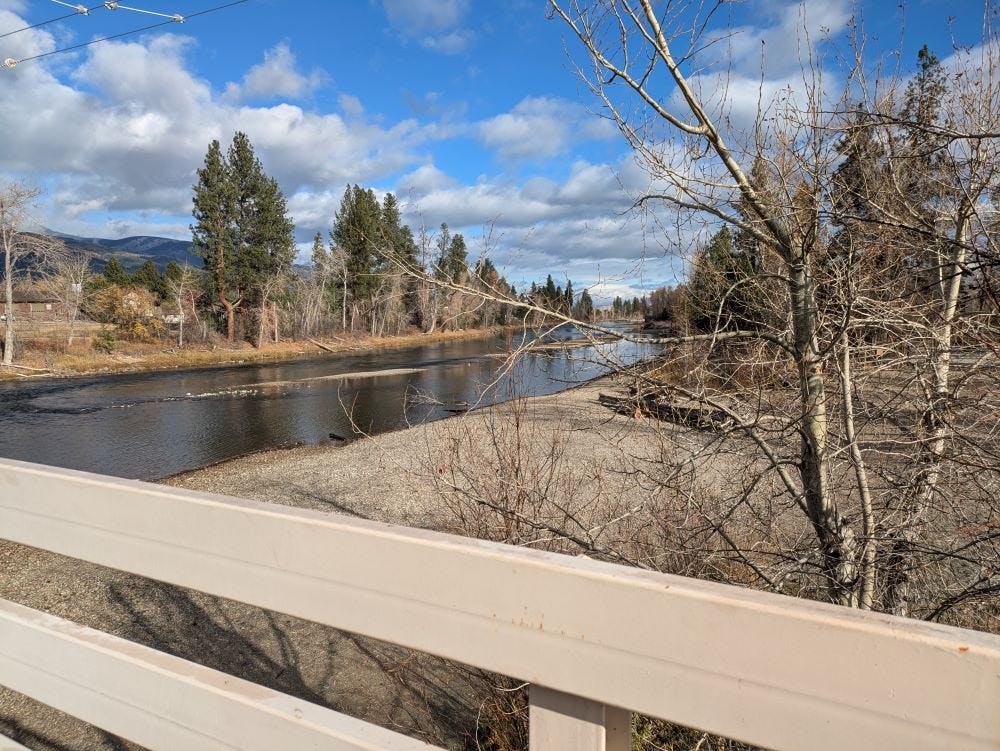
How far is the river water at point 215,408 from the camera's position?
1319 cm

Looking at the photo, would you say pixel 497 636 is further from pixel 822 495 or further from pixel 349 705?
pixel 349 705

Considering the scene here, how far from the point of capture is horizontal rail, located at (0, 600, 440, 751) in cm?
117

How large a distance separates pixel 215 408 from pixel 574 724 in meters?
22.4

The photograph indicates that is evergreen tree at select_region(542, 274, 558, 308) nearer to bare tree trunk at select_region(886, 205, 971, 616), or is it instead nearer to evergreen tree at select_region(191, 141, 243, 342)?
bare tree trunk at select_region(886, 205, 971, 616)

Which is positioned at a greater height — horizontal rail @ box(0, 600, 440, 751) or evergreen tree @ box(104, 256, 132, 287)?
evergreen tree @ box(104, 256, 132, 287)

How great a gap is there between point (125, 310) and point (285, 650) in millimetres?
42175

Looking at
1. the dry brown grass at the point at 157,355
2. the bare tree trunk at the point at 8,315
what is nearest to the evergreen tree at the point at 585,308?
the dry brown grass at the point at 157,355

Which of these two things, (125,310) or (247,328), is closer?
(125,310)

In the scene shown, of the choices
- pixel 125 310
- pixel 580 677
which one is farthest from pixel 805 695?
pixel 125 310

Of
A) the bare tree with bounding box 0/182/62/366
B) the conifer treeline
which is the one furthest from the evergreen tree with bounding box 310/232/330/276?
the bare tree with bounding box 0/182/62/366

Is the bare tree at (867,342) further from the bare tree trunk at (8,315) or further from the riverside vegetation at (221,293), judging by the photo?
the bare tree trunk at (8,315)

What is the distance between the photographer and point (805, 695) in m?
0.79

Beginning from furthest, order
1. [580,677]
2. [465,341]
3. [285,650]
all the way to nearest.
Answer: [465,341]
[285,650]
[580,677]

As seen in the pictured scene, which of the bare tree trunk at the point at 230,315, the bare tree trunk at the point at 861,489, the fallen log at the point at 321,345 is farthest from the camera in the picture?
the fallen log at the point at 321,345
